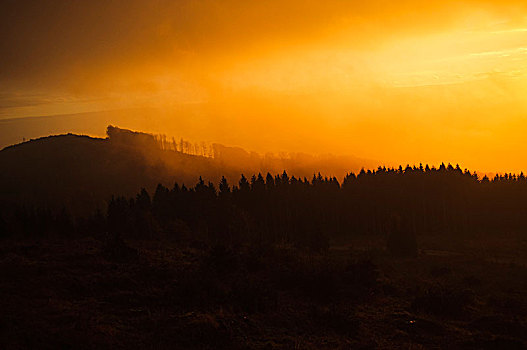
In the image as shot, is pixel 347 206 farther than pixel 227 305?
Yes

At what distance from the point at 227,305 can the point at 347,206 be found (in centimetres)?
8650

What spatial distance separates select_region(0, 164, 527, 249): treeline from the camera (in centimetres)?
8631

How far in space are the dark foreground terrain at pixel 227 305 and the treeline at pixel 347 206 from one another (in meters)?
43.9

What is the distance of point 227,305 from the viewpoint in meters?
25.1

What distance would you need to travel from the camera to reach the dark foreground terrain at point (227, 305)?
19.6m

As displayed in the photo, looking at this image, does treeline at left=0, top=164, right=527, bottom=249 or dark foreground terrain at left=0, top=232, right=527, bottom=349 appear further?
treeline at left=0, top=164, right=527, bottom=249

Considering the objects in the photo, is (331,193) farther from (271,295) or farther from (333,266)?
(271,295)

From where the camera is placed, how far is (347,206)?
354 feet

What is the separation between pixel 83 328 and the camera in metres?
19.0

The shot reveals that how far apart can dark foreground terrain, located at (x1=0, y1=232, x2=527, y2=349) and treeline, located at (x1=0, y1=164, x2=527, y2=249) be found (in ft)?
144

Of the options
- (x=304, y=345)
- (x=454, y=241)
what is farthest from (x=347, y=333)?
(x=454, y=241)

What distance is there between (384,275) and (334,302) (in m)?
14.2

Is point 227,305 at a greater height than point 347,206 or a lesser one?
lesser

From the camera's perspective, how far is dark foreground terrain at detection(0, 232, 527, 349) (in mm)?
19641
